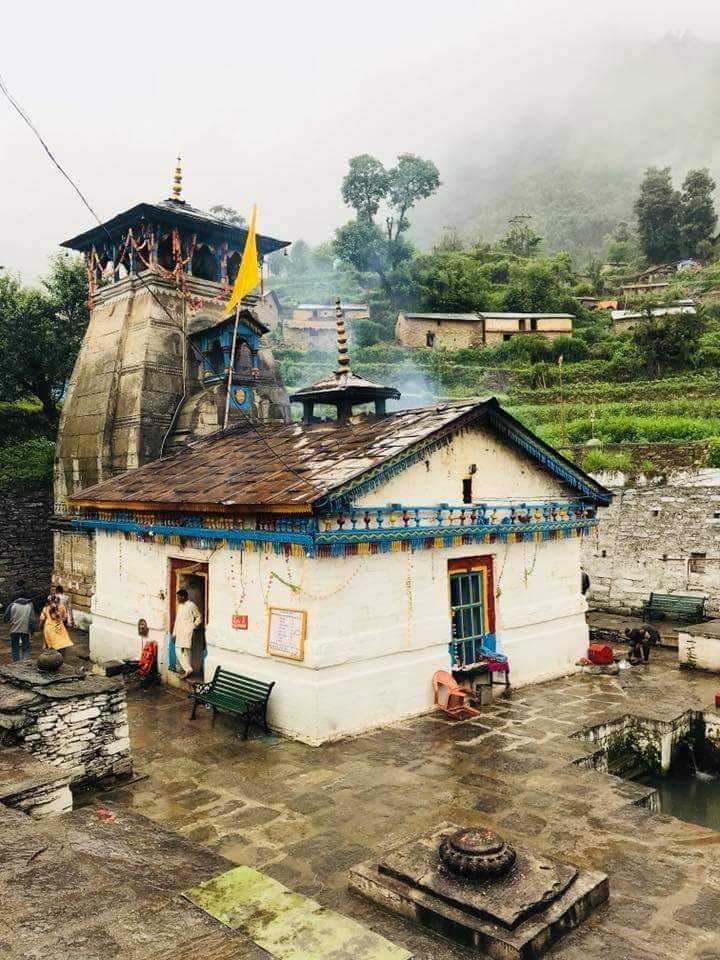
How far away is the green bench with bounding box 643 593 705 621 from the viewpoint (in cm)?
1598

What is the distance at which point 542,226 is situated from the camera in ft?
547

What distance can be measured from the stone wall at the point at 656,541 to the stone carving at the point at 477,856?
13549 millimetres

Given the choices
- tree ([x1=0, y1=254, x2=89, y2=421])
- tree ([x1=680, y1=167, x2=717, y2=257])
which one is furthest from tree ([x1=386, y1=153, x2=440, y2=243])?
tree ([x1=0, y1=254, x2=89, y2=421])

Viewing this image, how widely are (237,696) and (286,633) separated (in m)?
1.14

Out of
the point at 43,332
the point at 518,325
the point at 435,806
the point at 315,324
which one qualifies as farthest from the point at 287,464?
the point at 315,324

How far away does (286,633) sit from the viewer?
31.7 feet

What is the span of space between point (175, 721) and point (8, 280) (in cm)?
2072

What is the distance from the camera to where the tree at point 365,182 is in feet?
213

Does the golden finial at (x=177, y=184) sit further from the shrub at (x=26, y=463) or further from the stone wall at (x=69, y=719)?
the stone wall at (x=69, y=719)

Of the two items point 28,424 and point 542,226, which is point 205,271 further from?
point 542,226

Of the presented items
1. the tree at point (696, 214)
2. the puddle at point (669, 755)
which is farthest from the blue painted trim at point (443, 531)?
the tree at point (696, 214)

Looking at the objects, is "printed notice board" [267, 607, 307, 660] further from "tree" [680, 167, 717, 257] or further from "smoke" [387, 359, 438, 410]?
"tree" [680, 167, 717, 257]

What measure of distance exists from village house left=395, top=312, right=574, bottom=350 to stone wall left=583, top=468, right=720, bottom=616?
34.8 m

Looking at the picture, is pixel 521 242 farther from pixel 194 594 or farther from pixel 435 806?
pixel 435 806
